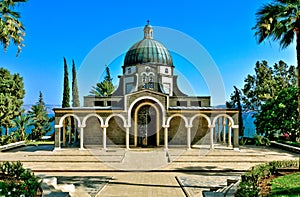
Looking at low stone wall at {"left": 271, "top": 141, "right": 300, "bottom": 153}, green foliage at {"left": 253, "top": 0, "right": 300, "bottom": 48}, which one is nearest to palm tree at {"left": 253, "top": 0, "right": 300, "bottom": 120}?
green foliage at {"left": 253, "top": 0, "right": 300, "bottom": 48}

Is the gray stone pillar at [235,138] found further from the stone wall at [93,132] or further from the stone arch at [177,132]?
the stone wall at [93,132]

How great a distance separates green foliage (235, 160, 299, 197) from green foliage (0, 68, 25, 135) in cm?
2928

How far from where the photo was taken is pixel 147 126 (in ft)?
99.9

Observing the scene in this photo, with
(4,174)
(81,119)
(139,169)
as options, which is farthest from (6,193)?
(81,119)

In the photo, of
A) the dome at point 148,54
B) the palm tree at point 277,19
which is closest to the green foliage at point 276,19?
the palm tree at point 277,19

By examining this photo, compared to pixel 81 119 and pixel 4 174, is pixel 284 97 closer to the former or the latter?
pixel 81 119

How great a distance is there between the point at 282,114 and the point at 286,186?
23.3 m

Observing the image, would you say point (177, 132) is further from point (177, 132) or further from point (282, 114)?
point (282, 114)

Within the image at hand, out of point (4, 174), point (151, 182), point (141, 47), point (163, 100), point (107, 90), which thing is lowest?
Answer: point (151, 182)

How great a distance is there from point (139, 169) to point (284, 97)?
19360mm

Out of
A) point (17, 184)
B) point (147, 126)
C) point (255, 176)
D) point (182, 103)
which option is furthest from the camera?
point (182, 103)

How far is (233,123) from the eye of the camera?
2761cm

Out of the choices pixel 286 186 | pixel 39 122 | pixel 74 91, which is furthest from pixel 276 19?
pixel 39 122

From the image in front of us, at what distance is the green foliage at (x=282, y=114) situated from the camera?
31.3m
